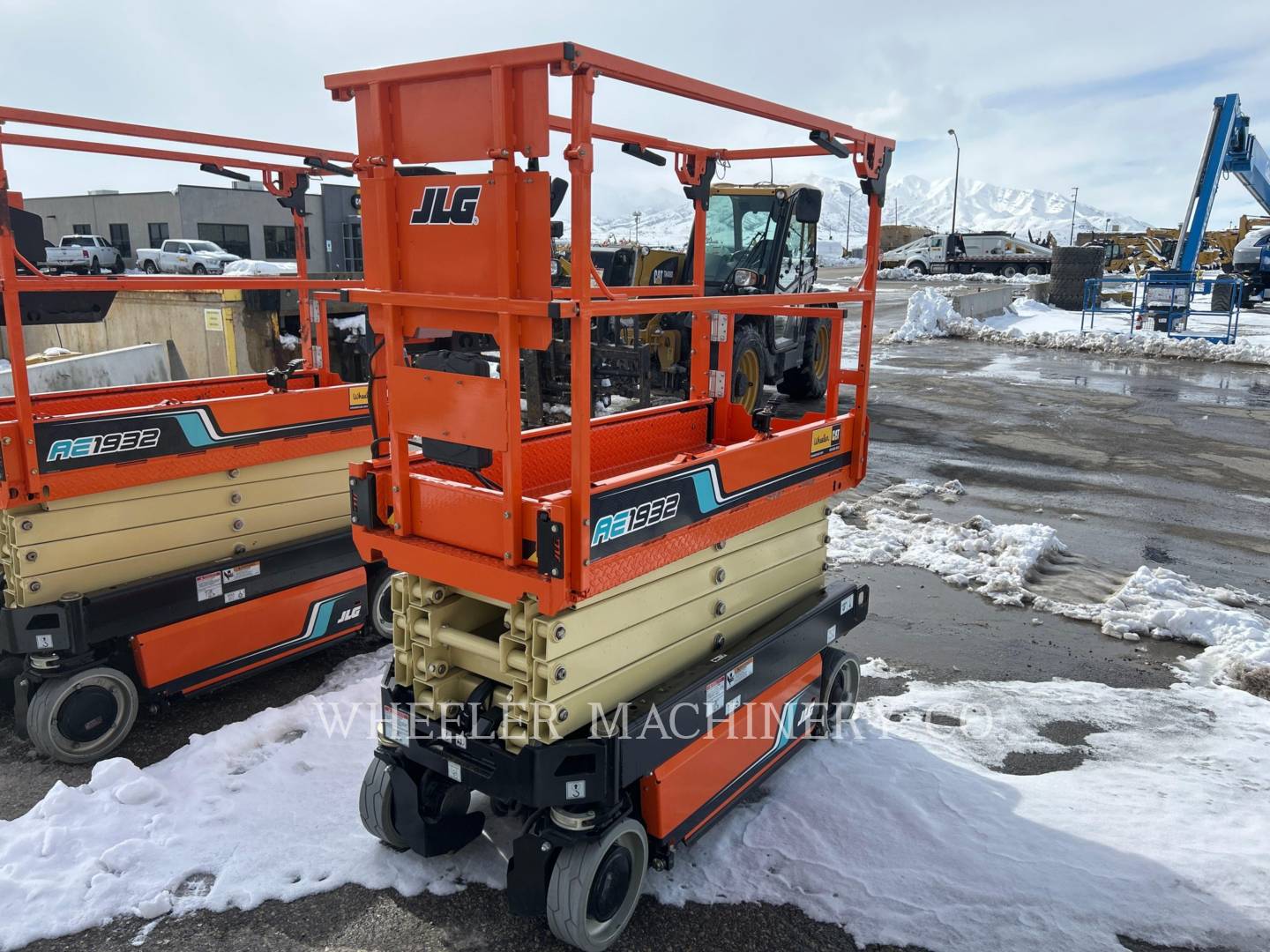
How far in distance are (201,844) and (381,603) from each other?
2.24 metres

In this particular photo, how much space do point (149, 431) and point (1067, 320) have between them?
2476 centimetres

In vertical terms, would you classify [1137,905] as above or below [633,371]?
below

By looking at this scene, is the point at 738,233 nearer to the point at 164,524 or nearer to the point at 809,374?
the point at 809,374

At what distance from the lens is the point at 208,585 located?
4922 millimetres

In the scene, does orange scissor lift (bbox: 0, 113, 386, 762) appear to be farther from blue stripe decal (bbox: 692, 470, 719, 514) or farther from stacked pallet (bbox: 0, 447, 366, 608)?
blue stripe decal (bbox: 692, 470, 719, 514)

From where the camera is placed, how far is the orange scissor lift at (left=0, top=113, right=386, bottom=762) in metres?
4.38

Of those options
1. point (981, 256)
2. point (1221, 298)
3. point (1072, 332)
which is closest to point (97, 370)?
point (1072, 332)

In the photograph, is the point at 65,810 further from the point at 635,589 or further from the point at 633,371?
the point at 633,371

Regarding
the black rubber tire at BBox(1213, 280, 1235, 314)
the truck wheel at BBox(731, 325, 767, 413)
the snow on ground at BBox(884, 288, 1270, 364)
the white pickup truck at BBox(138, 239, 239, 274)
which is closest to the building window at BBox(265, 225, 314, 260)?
the white pickup truck at BBox(138, 239, 239, 274)

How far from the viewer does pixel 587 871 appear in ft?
10.2

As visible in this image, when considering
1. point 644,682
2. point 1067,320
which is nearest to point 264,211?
point 1067,320

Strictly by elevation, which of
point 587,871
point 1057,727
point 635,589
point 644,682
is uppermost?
point 635,589

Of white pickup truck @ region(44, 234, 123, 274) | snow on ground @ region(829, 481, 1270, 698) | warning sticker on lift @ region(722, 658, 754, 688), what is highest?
white pickup truck @ region(44, 234, 123, 274)

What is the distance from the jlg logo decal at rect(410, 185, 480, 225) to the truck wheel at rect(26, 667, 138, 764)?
298cm
